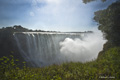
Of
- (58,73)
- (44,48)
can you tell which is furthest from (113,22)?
(44,48)

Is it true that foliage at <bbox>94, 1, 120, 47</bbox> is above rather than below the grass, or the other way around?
above

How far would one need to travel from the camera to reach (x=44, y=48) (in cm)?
2692

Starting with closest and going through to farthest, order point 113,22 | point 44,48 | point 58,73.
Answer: point 58,73 → point 113,22 → point 44,48

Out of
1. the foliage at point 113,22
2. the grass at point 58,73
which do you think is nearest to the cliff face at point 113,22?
the foliage at point 113,22

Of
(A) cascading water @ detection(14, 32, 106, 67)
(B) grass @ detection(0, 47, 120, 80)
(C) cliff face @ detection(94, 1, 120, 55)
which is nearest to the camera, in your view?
(B) grass @ detection(0, 47, 120, 80)

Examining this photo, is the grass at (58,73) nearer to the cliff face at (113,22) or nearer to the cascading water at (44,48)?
the cliff face at (113,22)

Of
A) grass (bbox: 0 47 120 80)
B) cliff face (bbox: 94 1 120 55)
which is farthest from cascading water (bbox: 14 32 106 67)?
grass (bbox: 0 47 120 80)

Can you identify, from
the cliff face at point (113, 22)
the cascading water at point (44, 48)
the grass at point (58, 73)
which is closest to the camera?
the grass at point (58, 73)

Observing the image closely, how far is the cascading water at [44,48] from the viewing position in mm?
23094

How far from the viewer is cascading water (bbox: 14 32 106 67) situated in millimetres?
23094

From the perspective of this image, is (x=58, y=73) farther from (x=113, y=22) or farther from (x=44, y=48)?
(x=44, y=48)

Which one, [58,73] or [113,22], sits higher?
[113,22]

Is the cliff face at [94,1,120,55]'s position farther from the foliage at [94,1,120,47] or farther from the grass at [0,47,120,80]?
the grass at [0,47,120,80]

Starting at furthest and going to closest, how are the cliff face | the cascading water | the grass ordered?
the cascading water < the cliff face < the grass
